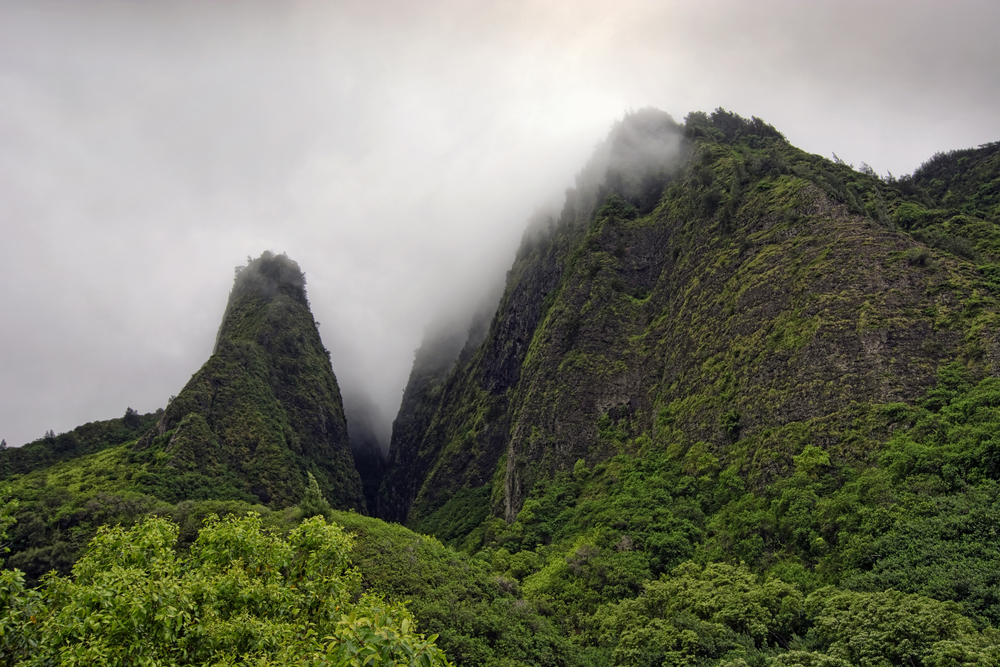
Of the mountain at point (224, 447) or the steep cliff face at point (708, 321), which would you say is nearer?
the steep cliff face at point (708, 321)

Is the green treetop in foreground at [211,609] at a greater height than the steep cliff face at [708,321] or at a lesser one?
lesser

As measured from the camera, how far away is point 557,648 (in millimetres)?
38625

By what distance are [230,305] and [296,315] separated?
21885mm

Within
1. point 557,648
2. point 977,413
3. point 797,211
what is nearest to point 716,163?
point 797,211

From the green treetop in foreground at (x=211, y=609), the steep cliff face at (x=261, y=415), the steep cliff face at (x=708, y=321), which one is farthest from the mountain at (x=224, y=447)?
the green treetop in foreground at (x=211, y=609)

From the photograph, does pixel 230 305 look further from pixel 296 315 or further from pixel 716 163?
pixel 716 163

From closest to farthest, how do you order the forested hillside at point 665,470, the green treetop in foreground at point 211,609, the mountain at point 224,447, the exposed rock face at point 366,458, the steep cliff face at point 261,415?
the green treetop in foreground at point 211,609, the forested hillside at point 665,470, the mountain at point 224,447, the steep cliff face at point 261,415, the exposed rock face at point 366,458

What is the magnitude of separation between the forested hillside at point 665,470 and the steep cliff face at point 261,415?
0.73 metres

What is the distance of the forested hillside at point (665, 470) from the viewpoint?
47.5 ft

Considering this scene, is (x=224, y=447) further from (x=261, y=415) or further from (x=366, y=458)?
(x=366, y=458)

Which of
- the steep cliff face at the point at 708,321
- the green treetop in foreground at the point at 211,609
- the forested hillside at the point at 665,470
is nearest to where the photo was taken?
the green treetop in foreground at the point at 211,609

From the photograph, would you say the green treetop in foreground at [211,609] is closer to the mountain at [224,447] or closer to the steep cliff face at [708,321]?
the steep cliff face at [708,321]

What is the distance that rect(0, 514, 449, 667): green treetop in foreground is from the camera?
8.43 metres

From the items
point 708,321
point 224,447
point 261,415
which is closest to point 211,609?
point 708,321
